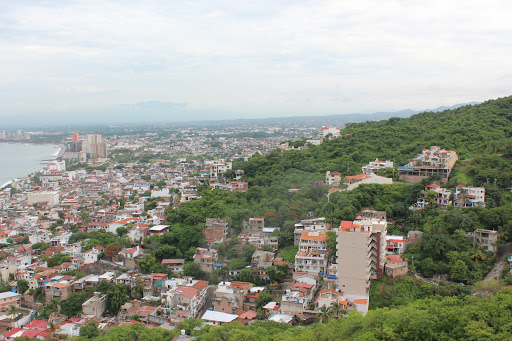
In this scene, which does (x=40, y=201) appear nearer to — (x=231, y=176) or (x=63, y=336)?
(x=231, y=176)

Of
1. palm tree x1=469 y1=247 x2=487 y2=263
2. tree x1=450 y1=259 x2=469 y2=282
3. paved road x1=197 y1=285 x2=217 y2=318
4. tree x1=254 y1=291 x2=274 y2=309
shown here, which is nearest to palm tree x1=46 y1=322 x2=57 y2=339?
paved road x1=197 y1=285 x2=217 y2=318

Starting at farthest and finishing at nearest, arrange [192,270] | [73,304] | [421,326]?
[192,270], [73,304], [421,326]

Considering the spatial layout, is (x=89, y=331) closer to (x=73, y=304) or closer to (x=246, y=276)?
(x=73, y=304)

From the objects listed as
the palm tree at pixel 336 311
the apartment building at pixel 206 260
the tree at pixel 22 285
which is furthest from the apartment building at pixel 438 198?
the tree at pixel 22 285

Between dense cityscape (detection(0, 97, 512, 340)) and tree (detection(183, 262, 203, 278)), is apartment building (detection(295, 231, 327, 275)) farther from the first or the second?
tree (detection(183, 262, 203, 278))

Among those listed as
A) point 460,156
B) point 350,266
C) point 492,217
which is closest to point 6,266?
point 350,266

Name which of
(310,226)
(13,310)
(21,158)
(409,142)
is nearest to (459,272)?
(310,226)

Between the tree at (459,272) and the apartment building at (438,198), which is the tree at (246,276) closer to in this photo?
the tree at (459,272)
